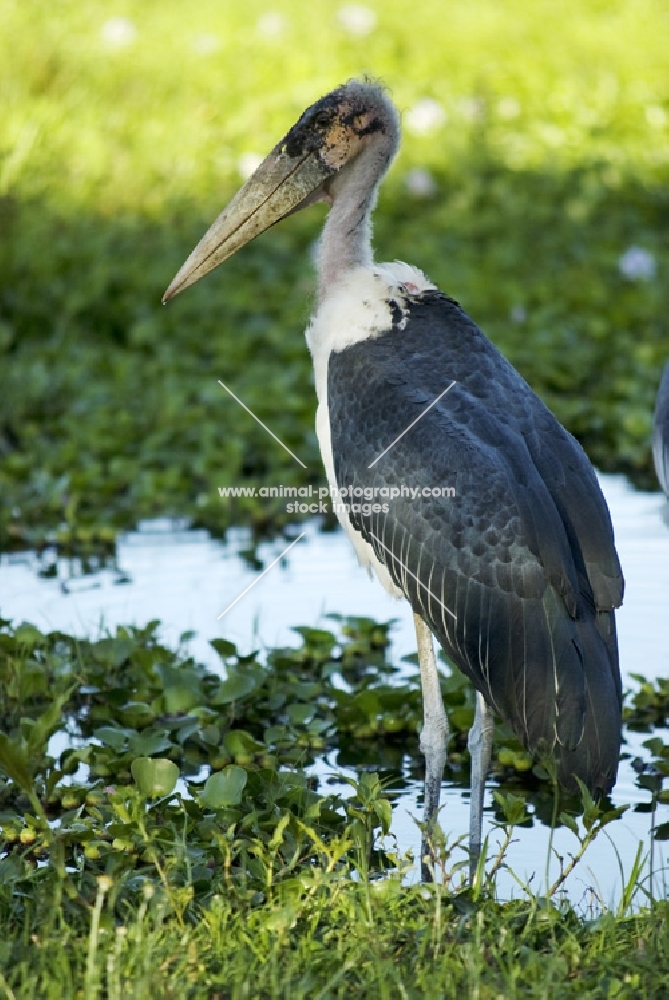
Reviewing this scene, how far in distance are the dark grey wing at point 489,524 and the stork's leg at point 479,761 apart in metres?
0.19

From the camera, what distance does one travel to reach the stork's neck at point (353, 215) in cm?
386

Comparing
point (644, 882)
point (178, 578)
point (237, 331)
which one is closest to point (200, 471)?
point (178, 578)

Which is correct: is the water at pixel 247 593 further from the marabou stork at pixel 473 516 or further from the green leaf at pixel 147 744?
the marabou stork at pixel 473 516

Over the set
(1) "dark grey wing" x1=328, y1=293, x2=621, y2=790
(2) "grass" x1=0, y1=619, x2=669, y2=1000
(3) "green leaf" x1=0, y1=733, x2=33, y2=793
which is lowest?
(2) "grass" x1=0, y1=619, x2=669, y2=1000

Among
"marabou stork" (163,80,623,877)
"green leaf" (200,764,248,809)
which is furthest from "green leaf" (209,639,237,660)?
"green leaf" (200,764,248,809)

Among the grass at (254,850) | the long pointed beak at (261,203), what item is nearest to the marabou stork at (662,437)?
the grass at (254,850)

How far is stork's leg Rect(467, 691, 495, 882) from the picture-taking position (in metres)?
3.40

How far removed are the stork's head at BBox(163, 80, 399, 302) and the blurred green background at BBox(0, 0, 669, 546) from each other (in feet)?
1.14

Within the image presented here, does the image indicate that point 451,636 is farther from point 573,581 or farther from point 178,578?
point 178,578

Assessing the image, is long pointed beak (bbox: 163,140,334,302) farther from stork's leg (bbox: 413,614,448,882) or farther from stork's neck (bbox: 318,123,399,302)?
stork's leg (bbox: 413,614,448,882)

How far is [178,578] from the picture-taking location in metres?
5.27

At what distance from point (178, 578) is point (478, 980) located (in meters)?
2.79

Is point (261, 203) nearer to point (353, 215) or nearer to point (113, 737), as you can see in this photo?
point (353, 215)

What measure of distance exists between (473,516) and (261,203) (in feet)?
3.97
